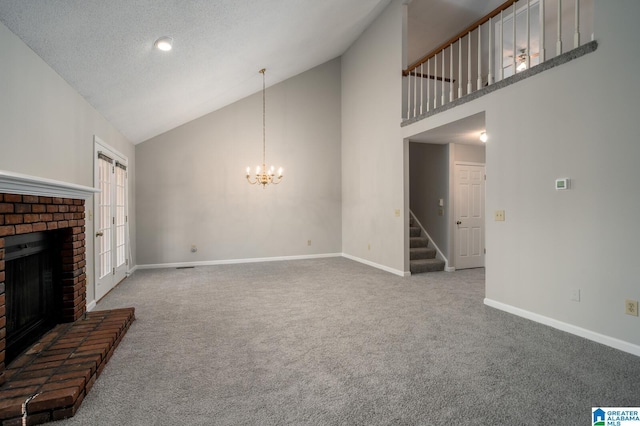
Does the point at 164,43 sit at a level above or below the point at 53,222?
above

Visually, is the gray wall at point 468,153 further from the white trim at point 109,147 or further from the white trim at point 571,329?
the white trim at point 109,147

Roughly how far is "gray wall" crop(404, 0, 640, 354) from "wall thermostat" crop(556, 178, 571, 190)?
46 mm

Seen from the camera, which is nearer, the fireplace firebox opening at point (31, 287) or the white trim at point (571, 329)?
the fireplace firebox opening at point (31, 287)

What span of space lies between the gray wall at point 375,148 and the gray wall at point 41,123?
442 centimetres

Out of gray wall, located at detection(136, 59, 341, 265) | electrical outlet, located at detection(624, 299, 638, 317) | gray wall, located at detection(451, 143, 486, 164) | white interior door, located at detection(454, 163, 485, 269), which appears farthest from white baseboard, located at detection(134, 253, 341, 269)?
electrical outlet, located at detection(624, 299, 638, 317)

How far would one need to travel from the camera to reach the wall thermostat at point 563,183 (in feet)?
9.64

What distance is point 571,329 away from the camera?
2922mm

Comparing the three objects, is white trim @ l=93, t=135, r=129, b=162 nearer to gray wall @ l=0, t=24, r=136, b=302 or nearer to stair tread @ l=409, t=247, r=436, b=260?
gray wall @ l=0, t=24, r=136, b=302

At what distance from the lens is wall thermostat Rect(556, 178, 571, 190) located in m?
2.94

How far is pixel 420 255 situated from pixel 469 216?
47.1 inches

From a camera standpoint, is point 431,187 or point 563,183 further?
point 431,187

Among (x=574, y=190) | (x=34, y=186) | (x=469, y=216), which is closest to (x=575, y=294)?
(x=574, y=190)

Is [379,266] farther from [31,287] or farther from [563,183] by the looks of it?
[31,287]

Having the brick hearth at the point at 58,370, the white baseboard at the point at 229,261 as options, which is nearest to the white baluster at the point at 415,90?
the white baseboard at the point at 229,261
